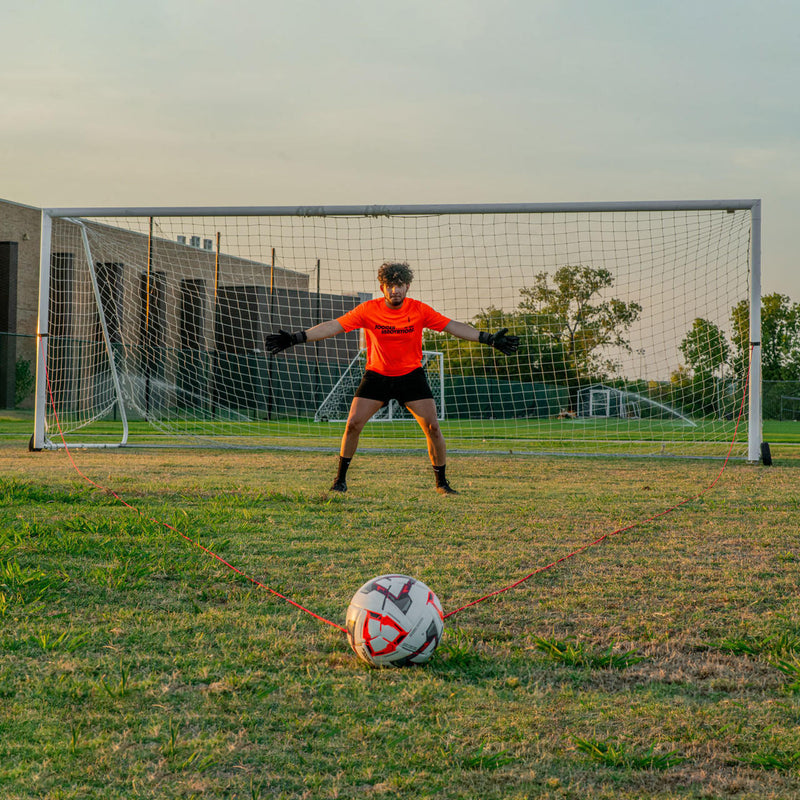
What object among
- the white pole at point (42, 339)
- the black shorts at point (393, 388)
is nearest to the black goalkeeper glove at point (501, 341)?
the black shorts at point (393, 388)

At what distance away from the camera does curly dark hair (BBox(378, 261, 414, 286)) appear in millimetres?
7102

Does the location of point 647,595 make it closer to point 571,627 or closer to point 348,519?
point 571,627

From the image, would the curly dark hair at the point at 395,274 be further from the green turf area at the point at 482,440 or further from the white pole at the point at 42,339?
the white pole at the point at 42,339

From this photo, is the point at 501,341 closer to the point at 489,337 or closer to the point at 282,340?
the point at 489,337

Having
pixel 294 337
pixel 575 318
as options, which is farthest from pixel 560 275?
pixel 294 337

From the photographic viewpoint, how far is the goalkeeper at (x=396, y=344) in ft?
23.5

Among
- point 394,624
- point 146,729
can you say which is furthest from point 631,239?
point 146,729

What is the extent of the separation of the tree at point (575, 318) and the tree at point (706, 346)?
88 centimetres

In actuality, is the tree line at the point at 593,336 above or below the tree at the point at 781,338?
below

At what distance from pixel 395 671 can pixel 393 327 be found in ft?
15.3

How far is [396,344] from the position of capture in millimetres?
7246

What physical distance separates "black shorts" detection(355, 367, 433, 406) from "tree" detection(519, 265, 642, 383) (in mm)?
6046

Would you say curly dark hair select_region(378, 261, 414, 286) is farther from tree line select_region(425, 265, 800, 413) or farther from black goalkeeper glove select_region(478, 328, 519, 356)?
tree line select_region(425, 265, 800, 413)

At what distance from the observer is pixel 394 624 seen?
2.83 metres
